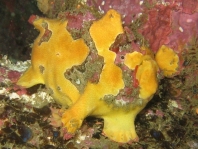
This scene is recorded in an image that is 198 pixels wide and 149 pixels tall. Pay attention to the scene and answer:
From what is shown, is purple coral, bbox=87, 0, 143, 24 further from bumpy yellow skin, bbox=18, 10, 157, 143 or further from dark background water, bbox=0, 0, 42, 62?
dark background water, bbox=0, 0, 42, 62

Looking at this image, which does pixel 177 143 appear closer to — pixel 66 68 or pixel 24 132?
pixel 66 68

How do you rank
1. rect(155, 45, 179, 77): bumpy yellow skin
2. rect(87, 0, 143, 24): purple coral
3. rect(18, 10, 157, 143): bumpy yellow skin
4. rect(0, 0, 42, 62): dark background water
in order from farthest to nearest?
rect(0, 0, 42, 62): dark background water → rect(87, 0, 143, 24): purple coral → rect(155, 45, 179, 77): bumpy yellow skin → rect(18, 10, 157, 143): bumpy yellow skin

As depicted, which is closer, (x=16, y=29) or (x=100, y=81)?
(x=100, y=81)

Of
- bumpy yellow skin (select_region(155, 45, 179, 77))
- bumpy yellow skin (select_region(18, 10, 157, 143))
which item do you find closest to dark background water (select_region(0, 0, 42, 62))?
bumpy yellow skin (select_region(18, 10, 157, 143))

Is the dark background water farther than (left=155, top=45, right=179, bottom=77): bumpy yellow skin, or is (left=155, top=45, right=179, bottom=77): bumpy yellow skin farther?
the dark background water

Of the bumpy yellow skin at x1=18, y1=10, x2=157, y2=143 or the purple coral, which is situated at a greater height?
the purple coral

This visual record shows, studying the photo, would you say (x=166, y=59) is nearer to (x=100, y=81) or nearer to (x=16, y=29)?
(x=100, y=81)

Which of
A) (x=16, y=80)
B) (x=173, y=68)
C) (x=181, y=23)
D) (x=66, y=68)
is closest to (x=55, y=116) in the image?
(x=66, y=68)

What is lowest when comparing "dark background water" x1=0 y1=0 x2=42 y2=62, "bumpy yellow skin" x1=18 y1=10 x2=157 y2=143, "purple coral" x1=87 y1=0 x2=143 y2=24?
"bumpy yellow skin" x1=18 y1=10 x2=157 y2=143

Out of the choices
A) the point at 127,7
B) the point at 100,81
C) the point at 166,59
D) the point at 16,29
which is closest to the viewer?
the point at 100,81

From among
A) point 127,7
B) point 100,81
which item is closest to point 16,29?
point 127,7
